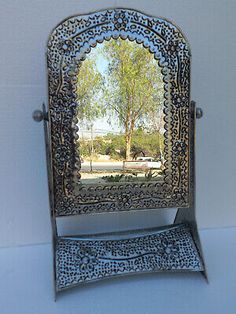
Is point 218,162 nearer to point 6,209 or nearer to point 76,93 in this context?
point 76,93

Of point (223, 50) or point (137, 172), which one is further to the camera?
point (223, 50)

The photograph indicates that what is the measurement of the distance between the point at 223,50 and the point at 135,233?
54 cm

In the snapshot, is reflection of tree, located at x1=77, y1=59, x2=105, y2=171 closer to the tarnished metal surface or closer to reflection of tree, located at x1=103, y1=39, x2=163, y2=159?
reflection of tree, located at x1=103, y1=39, x2=163, y2=159

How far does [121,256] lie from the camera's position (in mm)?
767

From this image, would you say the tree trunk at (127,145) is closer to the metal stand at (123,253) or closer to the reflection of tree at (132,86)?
the reflection of tree at (132,86)

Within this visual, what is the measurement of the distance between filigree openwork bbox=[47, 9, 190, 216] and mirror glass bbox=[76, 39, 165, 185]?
2 centimetres

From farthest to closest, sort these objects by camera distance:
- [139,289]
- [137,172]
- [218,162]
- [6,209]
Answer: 1. [218,162]
2. [6,209]
3. [137,172]
4. [139,289]

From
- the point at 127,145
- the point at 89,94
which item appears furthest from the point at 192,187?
the point at 89,94

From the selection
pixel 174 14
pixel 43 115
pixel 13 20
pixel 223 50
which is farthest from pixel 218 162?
pixel 13 20

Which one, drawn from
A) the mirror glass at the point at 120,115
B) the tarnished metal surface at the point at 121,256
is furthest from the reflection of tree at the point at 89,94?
the tarnished metal surface at the point at 121,256

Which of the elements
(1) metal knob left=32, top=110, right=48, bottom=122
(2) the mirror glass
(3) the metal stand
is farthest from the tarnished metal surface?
(1) metal knob left=32, top=110, right=48, bottom=122

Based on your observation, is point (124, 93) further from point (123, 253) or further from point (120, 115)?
point (123, 253)

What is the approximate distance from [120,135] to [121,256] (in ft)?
0.86

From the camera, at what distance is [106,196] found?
2.63 ft
